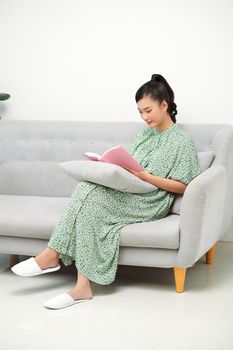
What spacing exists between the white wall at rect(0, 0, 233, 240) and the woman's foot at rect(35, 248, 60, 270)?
53.3 inches

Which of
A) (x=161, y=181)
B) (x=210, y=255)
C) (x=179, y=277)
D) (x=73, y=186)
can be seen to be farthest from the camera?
(x=73, y=186)

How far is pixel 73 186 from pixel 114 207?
648mm

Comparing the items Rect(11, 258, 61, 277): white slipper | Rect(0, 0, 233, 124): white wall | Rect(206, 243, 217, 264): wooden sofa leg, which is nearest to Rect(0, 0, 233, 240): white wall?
Rect(0, 0, 233, 124): white wall

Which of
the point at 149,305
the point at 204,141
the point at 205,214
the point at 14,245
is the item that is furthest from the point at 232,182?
the point at 14,245

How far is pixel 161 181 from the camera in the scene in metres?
3.29

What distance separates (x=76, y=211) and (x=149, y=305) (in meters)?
0.60

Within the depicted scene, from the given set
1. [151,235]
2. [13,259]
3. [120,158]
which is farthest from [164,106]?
[13,259]

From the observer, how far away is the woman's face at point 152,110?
3.38 m

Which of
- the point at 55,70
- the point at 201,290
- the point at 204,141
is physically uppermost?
the point at 55,70

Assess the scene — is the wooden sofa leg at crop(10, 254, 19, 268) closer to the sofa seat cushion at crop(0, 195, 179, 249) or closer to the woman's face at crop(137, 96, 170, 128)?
the sofa seat cushion at crop(0, 195, 179, 249)

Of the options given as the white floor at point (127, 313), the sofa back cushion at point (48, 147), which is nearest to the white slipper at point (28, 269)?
the white floor at point (127, 313)

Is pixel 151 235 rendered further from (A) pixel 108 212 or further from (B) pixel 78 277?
(B) pixel 78 277

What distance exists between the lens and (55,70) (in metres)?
4.30

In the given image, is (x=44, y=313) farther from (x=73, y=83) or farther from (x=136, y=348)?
(x=73, y=83)
